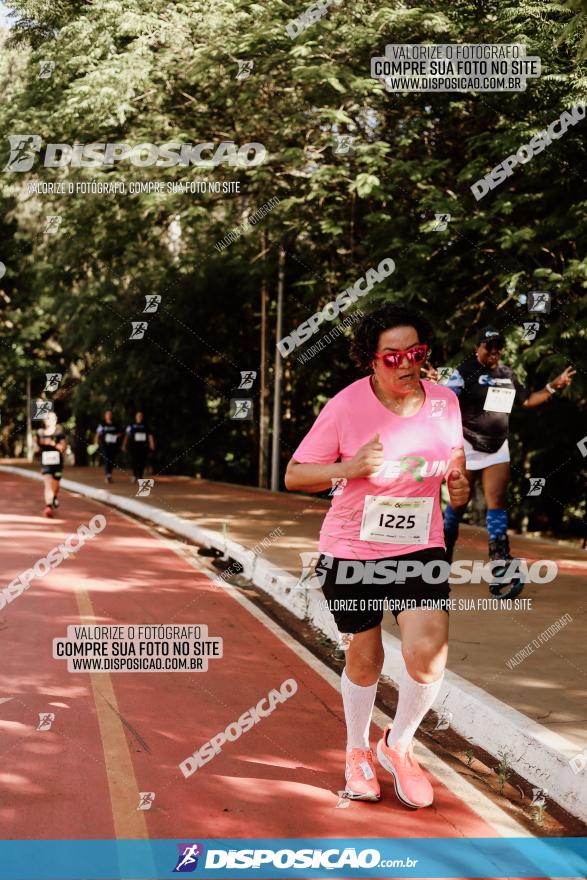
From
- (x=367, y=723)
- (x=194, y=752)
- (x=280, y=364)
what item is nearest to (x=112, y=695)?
(x=194, y=752)

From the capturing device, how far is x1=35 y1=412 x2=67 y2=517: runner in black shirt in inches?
685

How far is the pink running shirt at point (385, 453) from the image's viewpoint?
456cm

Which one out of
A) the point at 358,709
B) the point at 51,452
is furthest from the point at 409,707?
the point at 51,452

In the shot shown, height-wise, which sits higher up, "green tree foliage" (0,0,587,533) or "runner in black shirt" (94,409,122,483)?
"green tree foliage" (0,0,587,533)

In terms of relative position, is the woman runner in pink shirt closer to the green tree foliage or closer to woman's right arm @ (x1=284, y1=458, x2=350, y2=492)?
woman's right arm @ (x1=284, y1=458, x2=350, y2=492)

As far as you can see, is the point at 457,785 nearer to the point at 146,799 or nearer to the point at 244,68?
the point at 146,799

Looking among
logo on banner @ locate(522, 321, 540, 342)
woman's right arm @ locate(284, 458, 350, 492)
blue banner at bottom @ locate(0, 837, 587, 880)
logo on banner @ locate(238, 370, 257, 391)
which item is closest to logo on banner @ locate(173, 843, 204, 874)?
blue banner at bottom @ locate(0, 837, 587, 880)

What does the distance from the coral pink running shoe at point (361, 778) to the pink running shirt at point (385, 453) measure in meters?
0.95

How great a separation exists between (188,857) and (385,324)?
2.33m

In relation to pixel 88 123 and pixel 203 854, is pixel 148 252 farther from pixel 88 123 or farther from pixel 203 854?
pixel 203 854

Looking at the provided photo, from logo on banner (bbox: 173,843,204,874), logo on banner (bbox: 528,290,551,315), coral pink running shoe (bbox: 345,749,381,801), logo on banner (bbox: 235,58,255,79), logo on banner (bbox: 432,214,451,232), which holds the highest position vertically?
logo on banner (bbox: 235,58,255,79)

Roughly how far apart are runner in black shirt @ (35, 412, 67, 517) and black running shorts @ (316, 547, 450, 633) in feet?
42.9

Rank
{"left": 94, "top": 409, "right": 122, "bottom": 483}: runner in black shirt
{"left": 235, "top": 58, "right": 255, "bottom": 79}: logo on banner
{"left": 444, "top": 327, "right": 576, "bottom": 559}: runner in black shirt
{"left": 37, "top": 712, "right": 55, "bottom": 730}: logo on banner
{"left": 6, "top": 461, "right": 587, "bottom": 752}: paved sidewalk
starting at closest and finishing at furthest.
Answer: {"left": 37, "top": 712, "right": 55, "bottom": 730}: logo on banner → {"left": 6, "top": 461, "right": 587, "bottom": 752}: paved sidewalk → {"left": 444, "top": 327, "right": 576, "bottom": 559}: runner in black shirt → {"left": 235, "top": 58, "right": 255, "bottom": 79}: logo on banner → {"left": 94, "top": 409, "right": 122, "bottom": 483}: runner in black shirt

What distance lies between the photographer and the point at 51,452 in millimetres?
17484
